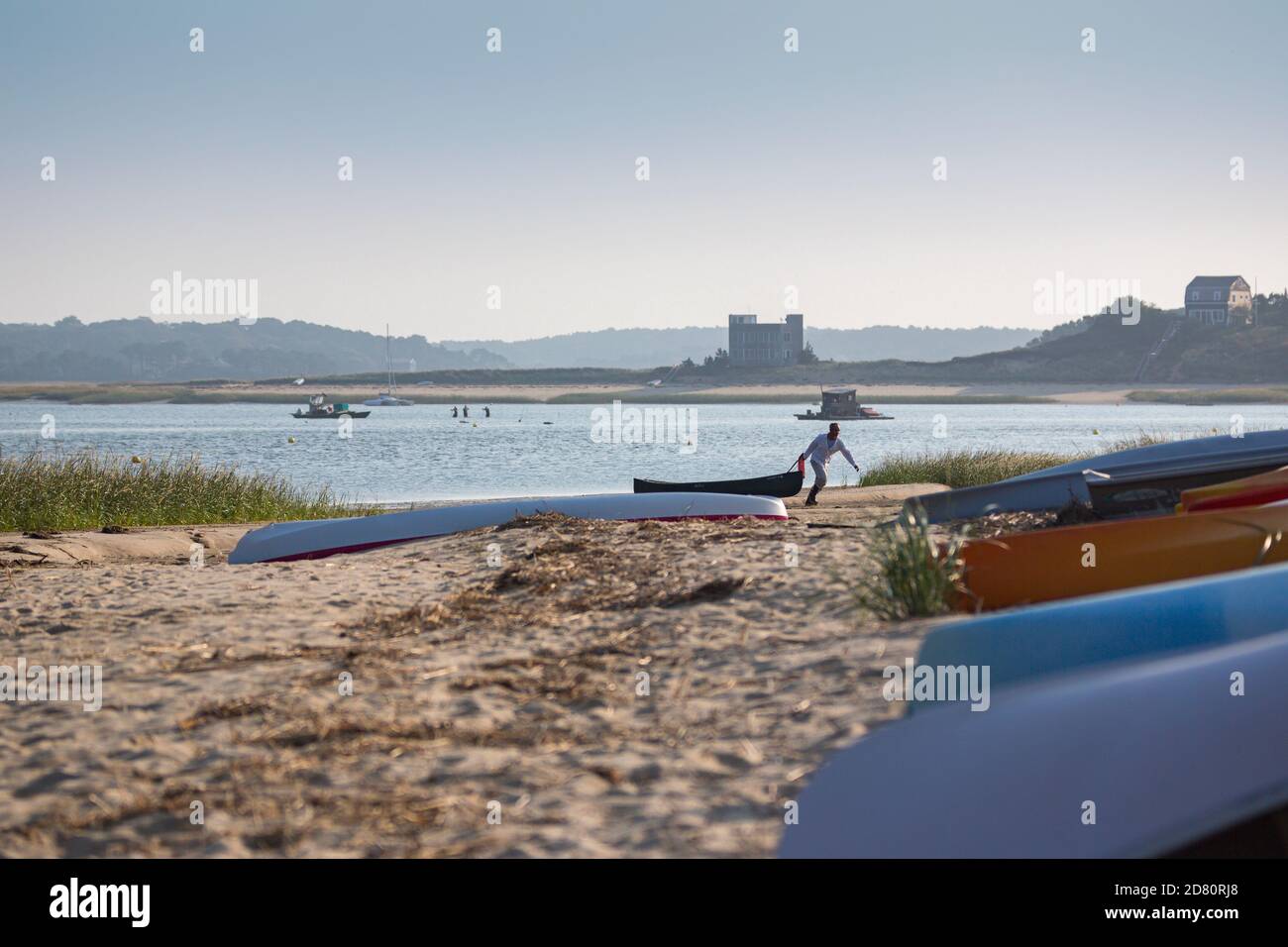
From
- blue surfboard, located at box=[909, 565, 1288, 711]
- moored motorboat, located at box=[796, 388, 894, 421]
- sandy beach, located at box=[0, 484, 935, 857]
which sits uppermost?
moored motorboat, located at box=[796, 388, 894, 421]

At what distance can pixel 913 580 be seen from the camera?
552 cm

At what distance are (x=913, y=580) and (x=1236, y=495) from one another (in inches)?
157

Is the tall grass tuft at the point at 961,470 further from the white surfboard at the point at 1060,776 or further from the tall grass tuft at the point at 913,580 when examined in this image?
the white surfboard at the point at 1060,776

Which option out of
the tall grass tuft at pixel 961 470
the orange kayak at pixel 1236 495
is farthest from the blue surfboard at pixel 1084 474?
the tall grass tuft at pixel 961 470

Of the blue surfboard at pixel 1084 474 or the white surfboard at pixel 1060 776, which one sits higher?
the blue surfboard at pixel 1084 474

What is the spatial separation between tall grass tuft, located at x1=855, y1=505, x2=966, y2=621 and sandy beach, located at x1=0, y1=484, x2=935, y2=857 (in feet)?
0.60

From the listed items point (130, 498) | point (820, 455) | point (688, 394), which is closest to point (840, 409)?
point (688, 394)

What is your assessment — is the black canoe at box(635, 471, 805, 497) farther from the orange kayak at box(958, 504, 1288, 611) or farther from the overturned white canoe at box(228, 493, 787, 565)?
the orange kayak at box(958, 504, 1288, 611)

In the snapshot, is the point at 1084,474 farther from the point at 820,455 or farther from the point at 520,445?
the point at 520,445

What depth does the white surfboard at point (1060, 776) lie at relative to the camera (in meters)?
3.09

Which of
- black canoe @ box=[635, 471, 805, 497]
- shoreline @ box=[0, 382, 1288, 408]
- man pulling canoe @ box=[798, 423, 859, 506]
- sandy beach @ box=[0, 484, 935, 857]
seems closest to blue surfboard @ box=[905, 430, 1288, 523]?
sandy beach @ box=[0, 484, 935, 857]

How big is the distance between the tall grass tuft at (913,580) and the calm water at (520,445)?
66.3 feet

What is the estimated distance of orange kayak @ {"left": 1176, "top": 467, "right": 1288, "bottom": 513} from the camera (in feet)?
26.7
